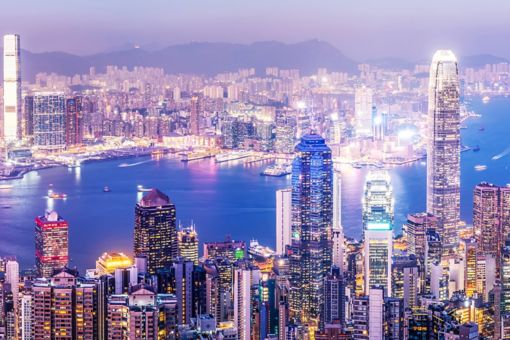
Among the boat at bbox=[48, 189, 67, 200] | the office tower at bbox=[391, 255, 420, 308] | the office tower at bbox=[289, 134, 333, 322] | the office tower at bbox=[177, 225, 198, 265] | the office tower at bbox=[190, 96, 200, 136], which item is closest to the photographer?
the office tower at bbox=[391, 255, 420, 308]

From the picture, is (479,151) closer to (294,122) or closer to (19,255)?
(294,122)

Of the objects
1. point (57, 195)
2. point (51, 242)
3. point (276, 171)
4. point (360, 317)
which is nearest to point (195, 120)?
point (276, 171)

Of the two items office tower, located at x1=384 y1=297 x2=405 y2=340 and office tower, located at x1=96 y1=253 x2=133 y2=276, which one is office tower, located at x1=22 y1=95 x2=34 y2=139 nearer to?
office tower, located at x1=96 y1=253 x2=133 y2=276

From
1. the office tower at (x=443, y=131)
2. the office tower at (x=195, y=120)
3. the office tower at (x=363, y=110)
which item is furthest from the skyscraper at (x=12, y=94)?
the office tower at (x=443, y=131)

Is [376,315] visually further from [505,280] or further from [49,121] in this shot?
[49,121]

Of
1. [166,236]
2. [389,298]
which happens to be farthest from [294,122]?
[389,298]

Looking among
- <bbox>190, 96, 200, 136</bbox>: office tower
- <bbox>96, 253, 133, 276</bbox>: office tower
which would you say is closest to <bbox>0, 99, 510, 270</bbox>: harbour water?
<bbox>96, 253, 133, 276</bbox>: office tower
